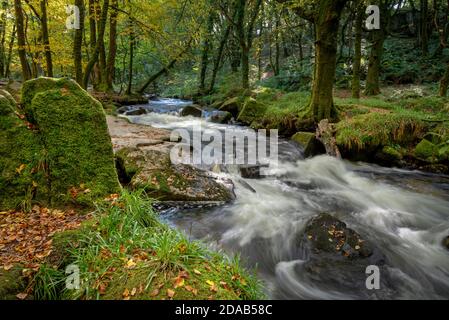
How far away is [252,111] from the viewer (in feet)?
47.0

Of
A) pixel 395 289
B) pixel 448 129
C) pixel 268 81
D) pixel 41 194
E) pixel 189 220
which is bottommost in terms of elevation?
pixel 395 289

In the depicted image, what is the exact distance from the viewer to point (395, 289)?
4.02 m

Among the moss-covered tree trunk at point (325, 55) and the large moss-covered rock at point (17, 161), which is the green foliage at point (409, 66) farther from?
the large moss-covered rock at point (17, 161)

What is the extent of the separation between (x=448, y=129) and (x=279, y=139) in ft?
16.8

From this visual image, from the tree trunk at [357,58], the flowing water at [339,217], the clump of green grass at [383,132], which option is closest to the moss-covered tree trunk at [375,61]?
the tree trunk at [357,58]

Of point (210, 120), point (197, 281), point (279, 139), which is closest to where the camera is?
point (197, 281)

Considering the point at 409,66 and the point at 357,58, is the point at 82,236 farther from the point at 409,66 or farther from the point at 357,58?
the point at 409,66

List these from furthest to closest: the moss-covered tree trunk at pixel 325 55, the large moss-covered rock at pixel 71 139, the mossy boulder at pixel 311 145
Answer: the moss-covered tree trunk at pixel 325 55 → the mossy boulder at pixel 311 145 → the large moss-covered rock at pixel 71 139

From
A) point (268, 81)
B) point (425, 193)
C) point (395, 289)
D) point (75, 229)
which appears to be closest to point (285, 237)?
point (395, 289)

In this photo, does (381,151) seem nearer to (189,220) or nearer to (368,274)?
(368,274)

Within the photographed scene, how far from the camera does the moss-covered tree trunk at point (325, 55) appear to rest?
32.1 ft

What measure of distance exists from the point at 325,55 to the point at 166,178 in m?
7.25

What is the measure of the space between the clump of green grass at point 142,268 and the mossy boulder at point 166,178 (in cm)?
203

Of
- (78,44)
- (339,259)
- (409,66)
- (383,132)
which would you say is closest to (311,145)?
(383,132)
